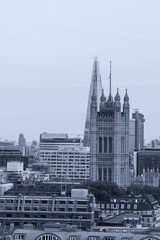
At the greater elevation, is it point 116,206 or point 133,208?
point 116,206

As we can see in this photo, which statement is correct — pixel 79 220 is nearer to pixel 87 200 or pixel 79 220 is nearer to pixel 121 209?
pixel 87 200

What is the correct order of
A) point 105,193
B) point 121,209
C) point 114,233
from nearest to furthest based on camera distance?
1. point 114,233
2. point 121,209
3. point 105,193

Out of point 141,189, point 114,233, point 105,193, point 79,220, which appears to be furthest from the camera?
point 141,189

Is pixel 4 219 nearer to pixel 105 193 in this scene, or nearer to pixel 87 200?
pixel 87 200

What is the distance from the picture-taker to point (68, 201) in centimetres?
11094

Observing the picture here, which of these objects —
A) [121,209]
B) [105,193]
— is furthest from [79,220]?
[105,193]

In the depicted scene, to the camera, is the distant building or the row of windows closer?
the distant building

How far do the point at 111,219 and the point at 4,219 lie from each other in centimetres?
1009

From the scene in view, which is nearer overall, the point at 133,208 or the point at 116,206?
the point at 133,208

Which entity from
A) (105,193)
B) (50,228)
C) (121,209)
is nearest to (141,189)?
(105,193)

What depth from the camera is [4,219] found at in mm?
110438

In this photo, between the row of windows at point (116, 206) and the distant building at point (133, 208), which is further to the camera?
the row of windows at point (116, 206)

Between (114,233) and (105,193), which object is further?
(105,193)

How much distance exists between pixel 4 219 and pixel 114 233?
33.9 meters
